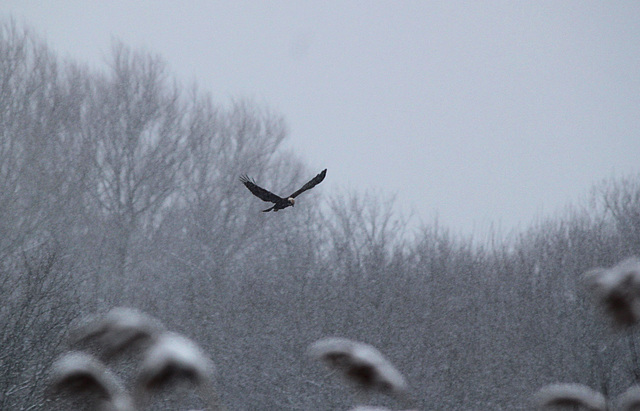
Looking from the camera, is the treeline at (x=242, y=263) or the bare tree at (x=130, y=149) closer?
the treeline at (x=242, y=263)

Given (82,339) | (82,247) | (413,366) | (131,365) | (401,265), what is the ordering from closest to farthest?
1. (82,339)
2. (131,365)
3. (413,366)
4. (401,265)
5. (82,247)

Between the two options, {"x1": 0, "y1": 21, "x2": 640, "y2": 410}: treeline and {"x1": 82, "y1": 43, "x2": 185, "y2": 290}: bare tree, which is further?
{"x1": 82, "y1": 43, "x2": 185, "y2": 290}: bare tree

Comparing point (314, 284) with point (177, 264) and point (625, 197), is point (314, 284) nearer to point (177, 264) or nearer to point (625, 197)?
point (177, 264)

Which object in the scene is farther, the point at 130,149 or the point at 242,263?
the point at 130,149

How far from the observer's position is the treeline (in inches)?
747

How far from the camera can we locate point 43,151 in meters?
31.2

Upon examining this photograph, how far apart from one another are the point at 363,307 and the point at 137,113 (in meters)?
16.7

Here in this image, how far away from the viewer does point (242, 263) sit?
2875 cm

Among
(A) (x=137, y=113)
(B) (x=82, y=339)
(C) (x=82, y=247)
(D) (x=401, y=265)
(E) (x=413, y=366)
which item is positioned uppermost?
(A) (x=137, y=113)

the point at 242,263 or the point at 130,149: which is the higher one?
the point at 130,149

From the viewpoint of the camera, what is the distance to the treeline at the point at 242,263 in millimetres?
18984

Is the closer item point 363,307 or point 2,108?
point 363,307

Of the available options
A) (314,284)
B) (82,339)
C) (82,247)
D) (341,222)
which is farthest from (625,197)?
(82,339)

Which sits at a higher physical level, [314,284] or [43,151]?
[43,151]
